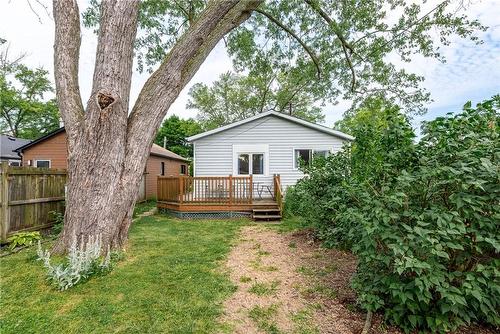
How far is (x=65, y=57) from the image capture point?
15.7 ft

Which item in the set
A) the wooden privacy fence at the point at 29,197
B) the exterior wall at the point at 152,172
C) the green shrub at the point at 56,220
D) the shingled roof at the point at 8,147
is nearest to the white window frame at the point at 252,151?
the exterior wall at the point at 152,172

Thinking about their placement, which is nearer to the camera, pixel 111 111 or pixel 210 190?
pixel 111 111

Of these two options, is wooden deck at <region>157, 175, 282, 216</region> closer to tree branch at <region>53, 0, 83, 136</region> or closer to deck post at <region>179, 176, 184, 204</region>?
deck post at <region>179, 176, 184, 204</region>

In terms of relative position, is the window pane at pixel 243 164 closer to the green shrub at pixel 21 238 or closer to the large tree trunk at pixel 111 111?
the large tree trunk at pixel 111 111

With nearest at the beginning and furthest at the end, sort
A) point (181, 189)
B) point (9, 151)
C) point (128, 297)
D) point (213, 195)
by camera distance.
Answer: point (128, 297) → point (181, 189) → point (213, 195) → point (9, 151)

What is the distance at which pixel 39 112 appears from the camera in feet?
101

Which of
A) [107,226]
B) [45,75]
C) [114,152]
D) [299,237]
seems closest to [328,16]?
[299,237]

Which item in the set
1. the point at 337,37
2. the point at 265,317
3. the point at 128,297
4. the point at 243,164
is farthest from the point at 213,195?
the point at 337,37

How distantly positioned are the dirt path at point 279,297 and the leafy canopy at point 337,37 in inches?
285

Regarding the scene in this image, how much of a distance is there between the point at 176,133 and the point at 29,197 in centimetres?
2656

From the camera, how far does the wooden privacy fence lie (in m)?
4.92

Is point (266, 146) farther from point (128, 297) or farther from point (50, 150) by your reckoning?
point (50, 150)

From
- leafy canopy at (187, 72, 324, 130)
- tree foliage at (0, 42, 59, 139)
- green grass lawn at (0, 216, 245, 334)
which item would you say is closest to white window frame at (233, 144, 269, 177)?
green grass lawn at (0, 216, 245, 334)

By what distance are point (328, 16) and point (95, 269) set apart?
9737 mm
